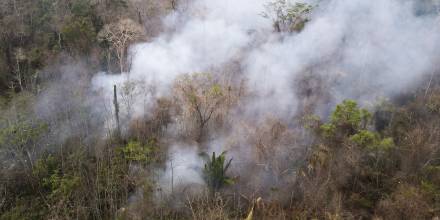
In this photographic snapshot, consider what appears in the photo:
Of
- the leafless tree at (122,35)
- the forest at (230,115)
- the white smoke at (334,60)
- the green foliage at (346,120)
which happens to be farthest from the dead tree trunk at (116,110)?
the green foliage at (346,120)

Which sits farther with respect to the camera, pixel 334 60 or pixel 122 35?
pixel 122 35

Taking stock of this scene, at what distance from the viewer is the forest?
13.5 meters

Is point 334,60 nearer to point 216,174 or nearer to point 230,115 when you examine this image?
point 230,115

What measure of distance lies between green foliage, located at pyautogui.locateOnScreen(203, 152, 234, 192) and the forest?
0.15ft

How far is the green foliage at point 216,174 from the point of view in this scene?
13922mm

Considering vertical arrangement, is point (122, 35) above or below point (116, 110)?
above

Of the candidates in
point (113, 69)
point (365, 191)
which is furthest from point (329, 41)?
point (113, 69)

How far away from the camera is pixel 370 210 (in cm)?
1375

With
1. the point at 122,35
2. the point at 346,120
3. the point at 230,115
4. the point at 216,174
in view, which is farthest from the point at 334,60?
the point at 122,35

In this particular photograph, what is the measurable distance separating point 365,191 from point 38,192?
41.0 ft

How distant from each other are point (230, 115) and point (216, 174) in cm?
383

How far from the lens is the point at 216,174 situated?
13961mm

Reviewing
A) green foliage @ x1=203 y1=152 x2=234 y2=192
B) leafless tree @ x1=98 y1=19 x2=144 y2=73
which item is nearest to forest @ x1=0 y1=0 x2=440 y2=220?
green foliage @ x1=203 y1=152 x2=234 y2=192

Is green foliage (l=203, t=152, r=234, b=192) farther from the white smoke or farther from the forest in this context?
the white smoke
